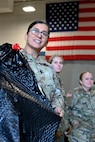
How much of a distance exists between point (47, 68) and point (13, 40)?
6516 millimetres

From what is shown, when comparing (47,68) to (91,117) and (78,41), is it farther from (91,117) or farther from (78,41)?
(78,41)

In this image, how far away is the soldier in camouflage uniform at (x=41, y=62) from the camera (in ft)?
6.16

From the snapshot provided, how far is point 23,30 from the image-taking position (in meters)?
8.31

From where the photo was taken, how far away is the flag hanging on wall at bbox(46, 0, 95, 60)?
7.46 m

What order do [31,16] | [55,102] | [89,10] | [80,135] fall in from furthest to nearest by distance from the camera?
[31,16]
[89,10]
[80,135]
[55,102]

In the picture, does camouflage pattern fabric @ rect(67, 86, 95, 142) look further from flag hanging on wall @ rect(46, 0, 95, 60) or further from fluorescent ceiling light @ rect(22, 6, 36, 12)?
fluorescent ceiling light @ rect(22, 6, 36, 12)

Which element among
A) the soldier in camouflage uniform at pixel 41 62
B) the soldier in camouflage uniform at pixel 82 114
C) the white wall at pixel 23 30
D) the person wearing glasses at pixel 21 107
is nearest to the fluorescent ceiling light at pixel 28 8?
the white wall at pixel 23 30

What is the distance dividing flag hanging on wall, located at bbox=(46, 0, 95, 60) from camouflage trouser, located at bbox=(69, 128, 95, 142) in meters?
3.76

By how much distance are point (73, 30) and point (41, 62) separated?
226 inches

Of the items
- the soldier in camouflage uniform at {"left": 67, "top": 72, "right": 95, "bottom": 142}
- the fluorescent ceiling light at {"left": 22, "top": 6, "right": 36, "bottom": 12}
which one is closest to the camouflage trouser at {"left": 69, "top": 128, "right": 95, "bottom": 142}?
the soldier in camouflage uniform at {"left": 67, "top": 72, "right": 95, "bottom": 142}

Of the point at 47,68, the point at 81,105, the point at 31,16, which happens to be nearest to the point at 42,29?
the point at 47,68

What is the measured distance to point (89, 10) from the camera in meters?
7.46

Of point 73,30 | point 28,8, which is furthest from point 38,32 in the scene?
point 28,8

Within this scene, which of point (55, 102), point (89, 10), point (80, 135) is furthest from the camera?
point (89, 10)
